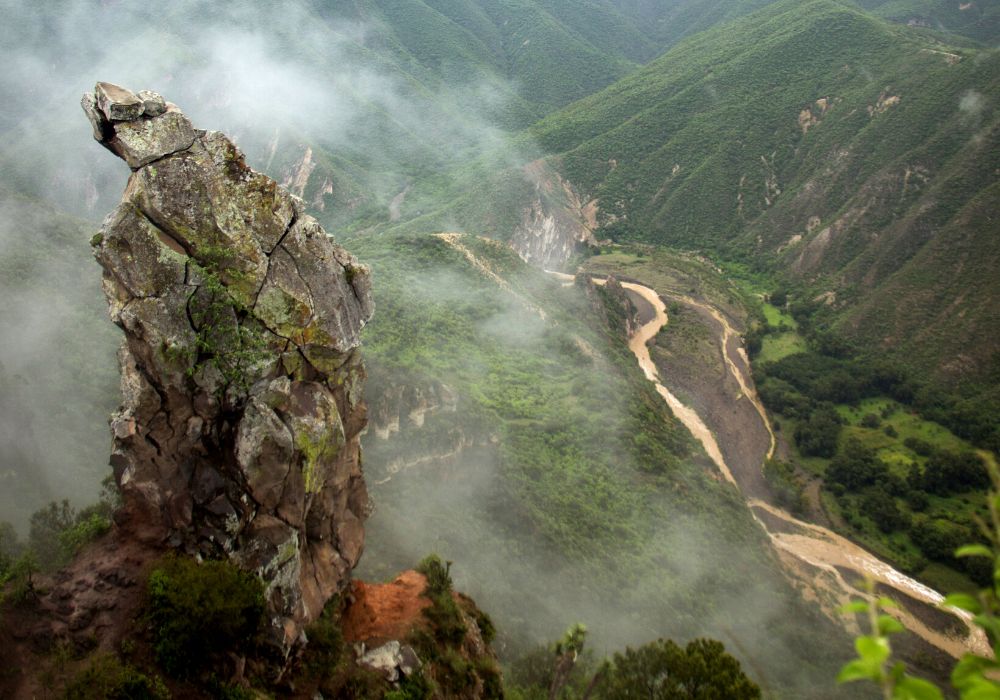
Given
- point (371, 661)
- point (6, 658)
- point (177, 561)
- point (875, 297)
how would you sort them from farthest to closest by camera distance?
point (875, 297), point (371, 661), point (177, 561), point (6, 658)

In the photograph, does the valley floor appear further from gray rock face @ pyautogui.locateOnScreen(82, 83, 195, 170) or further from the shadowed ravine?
A: gray rock face @ pyautogui.locateOnScreen(82, 83, 195, 170)

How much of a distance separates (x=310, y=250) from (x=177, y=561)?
11.5 meters

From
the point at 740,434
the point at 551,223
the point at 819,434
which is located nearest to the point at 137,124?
the point at 740,434

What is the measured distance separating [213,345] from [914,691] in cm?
2078

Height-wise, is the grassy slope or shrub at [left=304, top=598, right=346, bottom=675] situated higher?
the grassy slope

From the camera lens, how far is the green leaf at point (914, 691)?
4504 mm

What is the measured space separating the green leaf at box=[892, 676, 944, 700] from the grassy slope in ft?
129

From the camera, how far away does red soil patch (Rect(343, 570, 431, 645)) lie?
87.5ft

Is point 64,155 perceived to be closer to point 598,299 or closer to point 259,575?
point 598,299

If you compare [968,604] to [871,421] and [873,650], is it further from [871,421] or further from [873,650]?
[871,421]

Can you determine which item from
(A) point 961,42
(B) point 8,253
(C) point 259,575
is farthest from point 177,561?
(A) point 961,42

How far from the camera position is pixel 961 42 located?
180 metres

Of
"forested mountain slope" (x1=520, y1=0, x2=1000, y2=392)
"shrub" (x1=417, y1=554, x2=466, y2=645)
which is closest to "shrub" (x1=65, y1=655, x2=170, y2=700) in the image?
"shrub" (x1=417, y1=554, x2=466, y2=645)

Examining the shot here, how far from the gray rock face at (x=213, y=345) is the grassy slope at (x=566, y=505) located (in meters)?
20.6
